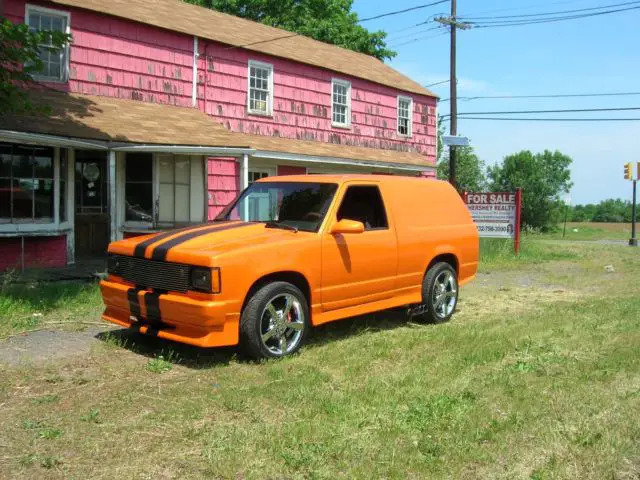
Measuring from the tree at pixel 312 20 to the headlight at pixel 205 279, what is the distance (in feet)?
75.6

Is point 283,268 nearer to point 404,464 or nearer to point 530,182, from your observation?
point 404,464

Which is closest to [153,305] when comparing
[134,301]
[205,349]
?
[134,301]

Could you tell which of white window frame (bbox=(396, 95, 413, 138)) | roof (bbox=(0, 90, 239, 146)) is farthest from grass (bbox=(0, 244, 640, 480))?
white window frame (bbox=(396, 95, 413, 138))

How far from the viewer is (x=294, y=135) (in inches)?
651

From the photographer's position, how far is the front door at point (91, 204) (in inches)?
483

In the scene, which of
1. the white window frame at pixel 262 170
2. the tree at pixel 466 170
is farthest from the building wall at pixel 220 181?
the tree at pixel 466 170

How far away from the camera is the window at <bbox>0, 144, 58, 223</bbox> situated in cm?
1020

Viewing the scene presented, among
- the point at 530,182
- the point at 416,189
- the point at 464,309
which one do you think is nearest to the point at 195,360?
the point at 416,189

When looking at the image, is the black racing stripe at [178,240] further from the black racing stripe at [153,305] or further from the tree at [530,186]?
the tree at [530,186]

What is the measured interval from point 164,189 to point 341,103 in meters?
7.28

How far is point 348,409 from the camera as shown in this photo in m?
4.37

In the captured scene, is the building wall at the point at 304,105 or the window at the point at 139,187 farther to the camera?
the building wall at the point at 304,105

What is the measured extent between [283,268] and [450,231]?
304 centimetres

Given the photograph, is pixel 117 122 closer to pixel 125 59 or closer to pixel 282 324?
pixel 125 59
